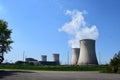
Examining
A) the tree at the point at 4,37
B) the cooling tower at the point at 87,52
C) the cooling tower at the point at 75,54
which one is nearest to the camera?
the tree at the point at 4,37

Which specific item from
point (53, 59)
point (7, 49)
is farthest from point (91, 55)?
point (53, 59)

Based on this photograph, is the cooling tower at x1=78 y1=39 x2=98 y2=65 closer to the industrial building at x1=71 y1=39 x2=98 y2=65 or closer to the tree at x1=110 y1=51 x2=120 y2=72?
the industrial building at x1=71 y1=39 x2=98 y2=65

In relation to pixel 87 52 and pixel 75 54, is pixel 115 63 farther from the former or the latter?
pixel 75 54

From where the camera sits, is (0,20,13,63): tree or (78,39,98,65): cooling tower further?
(78,39,98,65): cooling tower

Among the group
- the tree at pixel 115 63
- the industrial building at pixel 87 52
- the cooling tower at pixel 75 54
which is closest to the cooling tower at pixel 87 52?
the industrial building at pixel 87 52

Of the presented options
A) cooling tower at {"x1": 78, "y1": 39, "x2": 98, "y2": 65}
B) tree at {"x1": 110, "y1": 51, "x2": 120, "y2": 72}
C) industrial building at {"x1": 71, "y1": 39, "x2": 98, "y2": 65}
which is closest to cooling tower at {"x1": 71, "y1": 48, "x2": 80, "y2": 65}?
industrial building at {"x1": 71, "y1": 39, "x2": 98, "y2": 65}

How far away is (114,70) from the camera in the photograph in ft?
148

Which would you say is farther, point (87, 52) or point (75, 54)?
point (75, 54)

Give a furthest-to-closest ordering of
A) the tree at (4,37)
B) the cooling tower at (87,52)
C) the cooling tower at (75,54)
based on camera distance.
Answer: the cooling tower at (75,54), the cooling tower at (87,52), the tree at (4,37)

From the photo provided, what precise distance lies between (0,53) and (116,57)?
18.4 meters

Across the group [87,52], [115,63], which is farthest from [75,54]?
[115,63]

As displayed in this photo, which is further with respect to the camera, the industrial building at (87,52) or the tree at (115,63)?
the industrial building at (87,52)

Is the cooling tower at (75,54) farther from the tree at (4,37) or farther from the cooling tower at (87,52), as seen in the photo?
the tree at (4,37)

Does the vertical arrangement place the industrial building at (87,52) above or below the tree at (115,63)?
above
